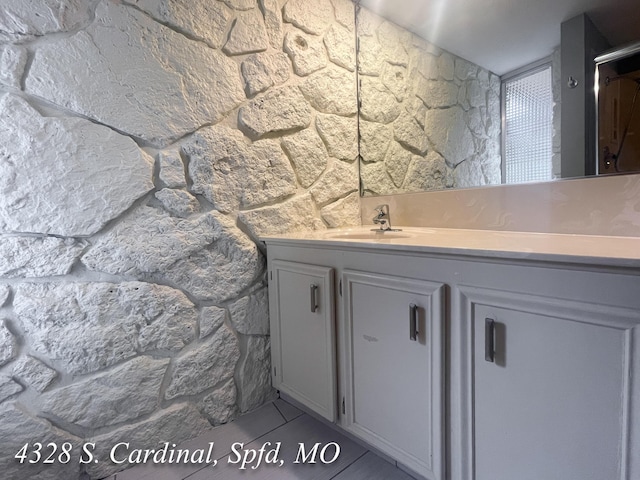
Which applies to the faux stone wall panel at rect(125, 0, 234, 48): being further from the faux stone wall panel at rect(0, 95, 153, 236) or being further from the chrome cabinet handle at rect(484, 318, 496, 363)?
the chrome cabinet handle at rect(484, 318, 496, 363)

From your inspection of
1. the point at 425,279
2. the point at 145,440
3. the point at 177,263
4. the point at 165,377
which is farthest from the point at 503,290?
the point at 145,440

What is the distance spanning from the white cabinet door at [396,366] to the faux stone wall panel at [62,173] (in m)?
0.88

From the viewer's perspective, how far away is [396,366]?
1.01 meters

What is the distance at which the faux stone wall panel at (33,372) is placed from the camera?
3.35 ft

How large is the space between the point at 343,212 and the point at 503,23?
1.08 metres

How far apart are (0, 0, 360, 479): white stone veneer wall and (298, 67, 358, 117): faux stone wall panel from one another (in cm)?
4

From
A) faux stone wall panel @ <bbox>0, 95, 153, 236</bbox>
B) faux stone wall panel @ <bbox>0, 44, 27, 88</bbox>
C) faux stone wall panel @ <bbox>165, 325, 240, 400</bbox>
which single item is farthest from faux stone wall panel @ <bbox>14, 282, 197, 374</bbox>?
faux stone wall panel @ <bbox>0, 44, 27, 88</bbox>

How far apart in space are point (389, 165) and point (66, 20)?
1470 millimetres

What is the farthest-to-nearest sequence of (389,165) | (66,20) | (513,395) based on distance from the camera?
(389,165) < (66,20) < (513,395)

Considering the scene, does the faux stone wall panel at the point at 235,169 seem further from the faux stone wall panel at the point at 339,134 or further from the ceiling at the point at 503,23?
the ceiling at the point at 503,23

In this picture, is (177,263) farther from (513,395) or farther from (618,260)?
(618,260)

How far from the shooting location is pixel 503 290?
2.54 feet

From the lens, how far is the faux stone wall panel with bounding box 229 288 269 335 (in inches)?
56.4

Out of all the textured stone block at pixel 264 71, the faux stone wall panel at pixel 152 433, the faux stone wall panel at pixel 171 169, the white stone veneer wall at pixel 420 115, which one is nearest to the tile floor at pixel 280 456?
the faux stone wall panel at pixel 152 433
